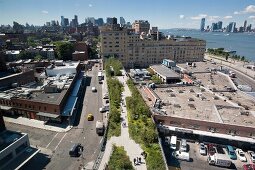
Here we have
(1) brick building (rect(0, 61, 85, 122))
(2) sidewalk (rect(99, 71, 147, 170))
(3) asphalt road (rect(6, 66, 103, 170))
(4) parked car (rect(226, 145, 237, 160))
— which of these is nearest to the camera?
(2) sidewalk (rect(99, 71, 147, 170))

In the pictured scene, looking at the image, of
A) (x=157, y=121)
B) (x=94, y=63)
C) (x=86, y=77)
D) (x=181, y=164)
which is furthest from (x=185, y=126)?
(x=94, y=63)

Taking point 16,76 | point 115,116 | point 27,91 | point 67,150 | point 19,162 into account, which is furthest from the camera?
point 16,76

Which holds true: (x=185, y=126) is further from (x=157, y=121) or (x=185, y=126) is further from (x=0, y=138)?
(x=0, y=138)

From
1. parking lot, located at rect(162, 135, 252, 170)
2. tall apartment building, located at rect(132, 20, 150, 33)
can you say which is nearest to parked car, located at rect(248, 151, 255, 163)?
parking lot, located at rect(162, 135, 252, 170)

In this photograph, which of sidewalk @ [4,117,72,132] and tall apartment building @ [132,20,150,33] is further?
tall apartment building @ [132,20,150,33]

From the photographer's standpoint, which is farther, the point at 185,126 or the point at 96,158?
the point at 185,126

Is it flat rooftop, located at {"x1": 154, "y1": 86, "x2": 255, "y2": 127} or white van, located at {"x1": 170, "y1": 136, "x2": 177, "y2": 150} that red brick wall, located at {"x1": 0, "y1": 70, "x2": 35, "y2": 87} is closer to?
flat rooftop, located at {"x1": 154, "y1": 86, "x2": 255, "y2": 127}
